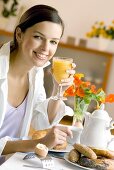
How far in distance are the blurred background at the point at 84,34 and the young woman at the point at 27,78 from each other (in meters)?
3.44

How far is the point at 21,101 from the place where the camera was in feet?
6.72

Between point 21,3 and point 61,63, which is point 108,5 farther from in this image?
point 61,63

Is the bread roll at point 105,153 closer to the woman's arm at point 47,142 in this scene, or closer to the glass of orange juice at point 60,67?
the woman's arm at point 47,142

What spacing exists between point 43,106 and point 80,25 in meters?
3.68

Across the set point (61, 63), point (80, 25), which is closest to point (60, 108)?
point (61, 63)

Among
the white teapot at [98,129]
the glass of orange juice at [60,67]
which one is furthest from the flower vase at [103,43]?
the white teapot at [98,129]

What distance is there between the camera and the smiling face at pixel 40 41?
5.87ft

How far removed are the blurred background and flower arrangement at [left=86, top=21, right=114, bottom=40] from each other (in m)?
0.01

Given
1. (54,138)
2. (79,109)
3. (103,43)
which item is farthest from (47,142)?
(103,43)

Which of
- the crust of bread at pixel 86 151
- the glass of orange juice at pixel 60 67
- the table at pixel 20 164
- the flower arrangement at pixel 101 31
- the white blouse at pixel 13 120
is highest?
the flower arrangement at pixel 101 31

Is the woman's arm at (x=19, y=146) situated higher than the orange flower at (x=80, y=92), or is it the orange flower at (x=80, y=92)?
the orange flower at (x=80, y=92)

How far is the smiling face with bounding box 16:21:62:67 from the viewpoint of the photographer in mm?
1789

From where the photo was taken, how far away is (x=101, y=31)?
5523 millimetres

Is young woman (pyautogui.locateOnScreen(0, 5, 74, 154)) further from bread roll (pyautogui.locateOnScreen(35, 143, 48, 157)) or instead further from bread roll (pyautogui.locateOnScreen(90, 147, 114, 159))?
bread roll (pyautogui.locateOnScreen(90, 147, 114, 159))
